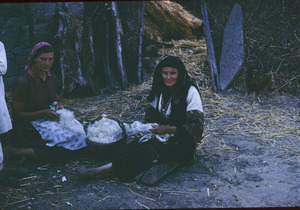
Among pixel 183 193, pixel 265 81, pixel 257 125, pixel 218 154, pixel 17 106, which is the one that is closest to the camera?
pixel 183 193

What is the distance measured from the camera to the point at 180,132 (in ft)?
9.60

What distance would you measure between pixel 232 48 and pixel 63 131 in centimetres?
444

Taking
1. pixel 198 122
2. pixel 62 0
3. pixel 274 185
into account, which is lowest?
pixel 274 185

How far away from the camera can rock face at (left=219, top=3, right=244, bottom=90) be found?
20.4 feet

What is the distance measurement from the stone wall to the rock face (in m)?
3.34

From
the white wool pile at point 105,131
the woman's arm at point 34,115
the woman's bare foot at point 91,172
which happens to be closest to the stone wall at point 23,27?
the woman's arm at point 34,115

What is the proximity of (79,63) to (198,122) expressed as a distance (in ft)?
11.6

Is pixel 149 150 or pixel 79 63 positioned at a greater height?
pixel 79 63

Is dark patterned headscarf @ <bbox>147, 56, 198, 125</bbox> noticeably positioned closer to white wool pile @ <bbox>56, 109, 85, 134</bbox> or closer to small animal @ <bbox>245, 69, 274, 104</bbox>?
white wool pile @ <bbox>56, 109, 85, 134</bbox>

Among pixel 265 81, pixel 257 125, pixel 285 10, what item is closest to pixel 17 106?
pixel 257 125

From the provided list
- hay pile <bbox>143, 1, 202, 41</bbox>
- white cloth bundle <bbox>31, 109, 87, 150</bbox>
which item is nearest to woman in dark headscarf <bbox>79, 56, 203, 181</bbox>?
white cloth bundle <bbox>31, 109, 87, 150</bbox>

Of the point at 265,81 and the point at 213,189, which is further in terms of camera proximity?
the point at 265,81

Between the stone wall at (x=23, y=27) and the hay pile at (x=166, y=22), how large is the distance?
284cm

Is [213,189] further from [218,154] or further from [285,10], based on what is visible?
[285,10]
